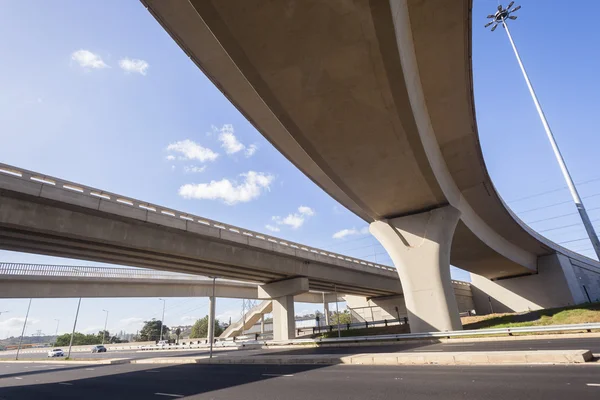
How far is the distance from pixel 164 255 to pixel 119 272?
1881cm

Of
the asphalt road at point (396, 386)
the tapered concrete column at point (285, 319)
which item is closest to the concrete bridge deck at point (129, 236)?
the tapered concrete column at point (285, 319)

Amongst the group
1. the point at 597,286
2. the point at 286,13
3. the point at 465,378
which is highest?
the point at 286,13

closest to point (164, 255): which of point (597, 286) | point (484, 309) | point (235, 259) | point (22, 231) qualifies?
point (235, 259)

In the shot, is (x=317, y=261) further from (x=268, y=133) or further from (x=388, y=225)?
(x=268, y=133)

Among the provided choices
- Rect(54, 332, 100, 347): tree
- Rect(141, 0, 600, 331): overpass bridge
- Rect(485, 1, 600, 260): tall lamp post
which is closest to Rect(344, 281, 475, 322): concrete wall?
Rect(141, 0, 600, 331): overpass bridge

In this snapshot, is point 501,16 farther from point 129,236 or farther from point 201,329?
point 201,329

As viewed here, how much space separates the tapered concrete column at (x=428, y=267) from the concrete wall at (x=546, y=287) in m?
36.0

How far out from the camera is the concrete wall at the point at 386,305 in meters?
56.0

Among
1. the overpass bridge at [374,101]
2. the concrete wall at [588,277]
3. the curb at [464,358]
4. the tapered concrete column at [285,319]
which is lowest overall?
the curb at [464,358]

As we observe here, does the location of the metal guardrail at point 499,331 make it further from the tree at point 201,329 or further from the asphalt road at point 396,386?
the tree at point 201,329

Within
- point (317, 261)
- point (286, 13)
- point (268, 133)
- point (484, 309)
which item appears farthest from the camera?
point (484, 309)

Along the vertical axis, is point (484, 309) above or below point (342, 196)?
below

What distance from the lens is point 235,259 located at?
26062 mm

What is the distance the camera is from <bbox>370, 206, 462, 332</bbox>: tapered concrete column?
72.1 feet
